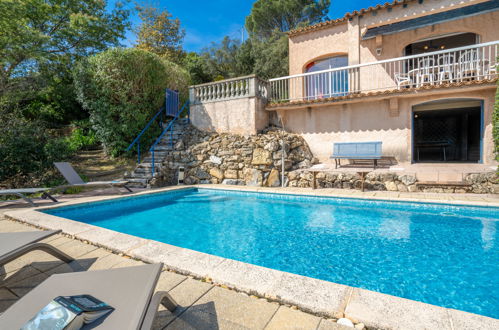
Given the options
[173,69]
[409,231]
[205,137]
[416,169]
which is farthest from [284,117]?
[409,231]

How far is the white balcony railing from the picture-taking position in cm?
802

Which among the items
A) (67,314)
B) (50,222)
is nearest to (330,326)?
(67,314)

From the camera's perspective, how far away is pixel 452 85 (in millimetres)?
7457

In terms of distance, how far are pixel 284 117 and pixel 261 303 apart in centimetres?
912

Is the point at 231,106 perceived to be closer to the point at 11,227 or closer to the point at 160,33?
the point at 11,227

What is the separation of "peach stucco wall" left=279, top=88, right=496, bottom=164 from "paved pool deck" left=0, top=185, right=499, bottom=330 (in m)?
8.07

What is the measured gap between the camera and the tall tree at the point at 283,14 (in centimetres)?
2195

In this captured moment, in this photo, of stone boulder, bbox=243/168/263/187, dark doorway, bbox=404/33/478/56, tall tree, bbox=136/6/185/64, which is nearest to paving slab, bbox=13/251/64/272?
stone boulder, bbox=243/168/263/187

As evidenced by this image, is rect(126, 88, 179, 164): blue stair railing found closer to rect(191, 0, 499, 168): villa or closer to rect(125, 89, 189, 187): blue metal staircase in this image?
rect(125, 89, 189, 187): blue metal staircase

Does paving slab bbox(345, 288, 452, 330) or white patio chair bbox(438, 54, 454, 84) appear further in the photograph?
white patio chair bbox(438, 54, 454, 84)

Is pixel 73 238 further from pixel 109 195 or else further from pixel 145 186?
pixel 145 186

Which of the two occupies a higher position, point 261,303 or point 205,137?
point 205,137

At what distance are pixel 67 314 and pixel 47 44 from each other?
14374 mm

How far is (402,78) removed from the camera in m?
8.70
